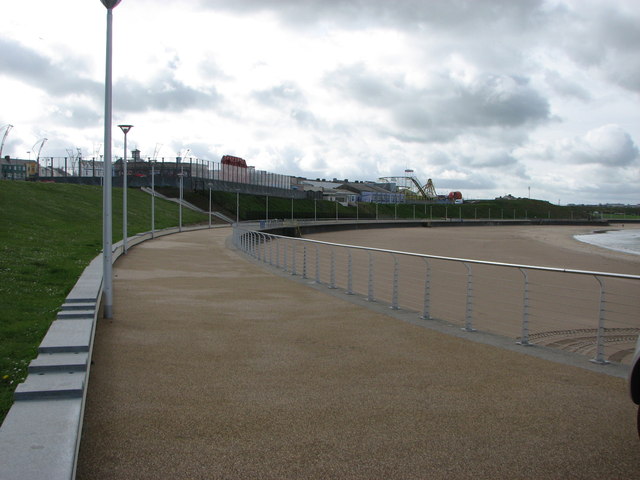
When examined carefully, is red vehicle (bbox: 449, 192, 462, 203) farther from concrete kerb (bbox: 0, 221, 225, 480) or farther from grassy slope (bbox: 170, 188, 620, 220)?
concrete kerb (bbox: 0, 221, 225, 480)

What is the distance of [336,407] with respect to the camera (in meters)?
5.07

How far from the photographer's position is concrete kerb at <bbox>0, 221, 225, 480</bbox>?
328cm

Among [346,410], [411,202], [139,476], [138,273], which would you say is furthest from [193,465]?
[411,202]

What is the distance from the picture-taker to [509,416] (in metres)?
4.89

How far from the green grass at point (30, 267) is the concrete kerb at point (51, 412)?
0.96 feet

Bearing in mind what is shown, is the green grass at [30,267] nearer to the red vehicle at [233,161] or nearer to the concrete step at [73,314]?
the concrete step at [73,314]

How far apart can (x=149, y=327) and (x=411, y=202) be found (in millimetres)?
147396

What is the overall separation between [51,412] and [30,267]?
31.7 ft

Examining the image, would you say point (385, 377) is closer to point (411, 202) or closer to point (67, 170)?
point (67, 170)

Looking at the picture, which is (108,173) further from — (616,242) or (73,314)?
(616,242)

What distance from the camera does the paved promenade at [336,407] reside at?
3.98m

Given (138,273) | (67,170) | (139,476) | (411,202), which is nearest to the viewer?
(139,476)

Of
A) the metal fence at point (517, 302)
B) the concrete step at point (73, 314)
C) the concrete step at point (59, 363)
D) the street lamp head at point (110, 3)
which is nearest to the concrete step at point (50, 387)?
the concrete step at point (59, 363)

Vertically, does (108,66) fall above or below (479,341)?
above
